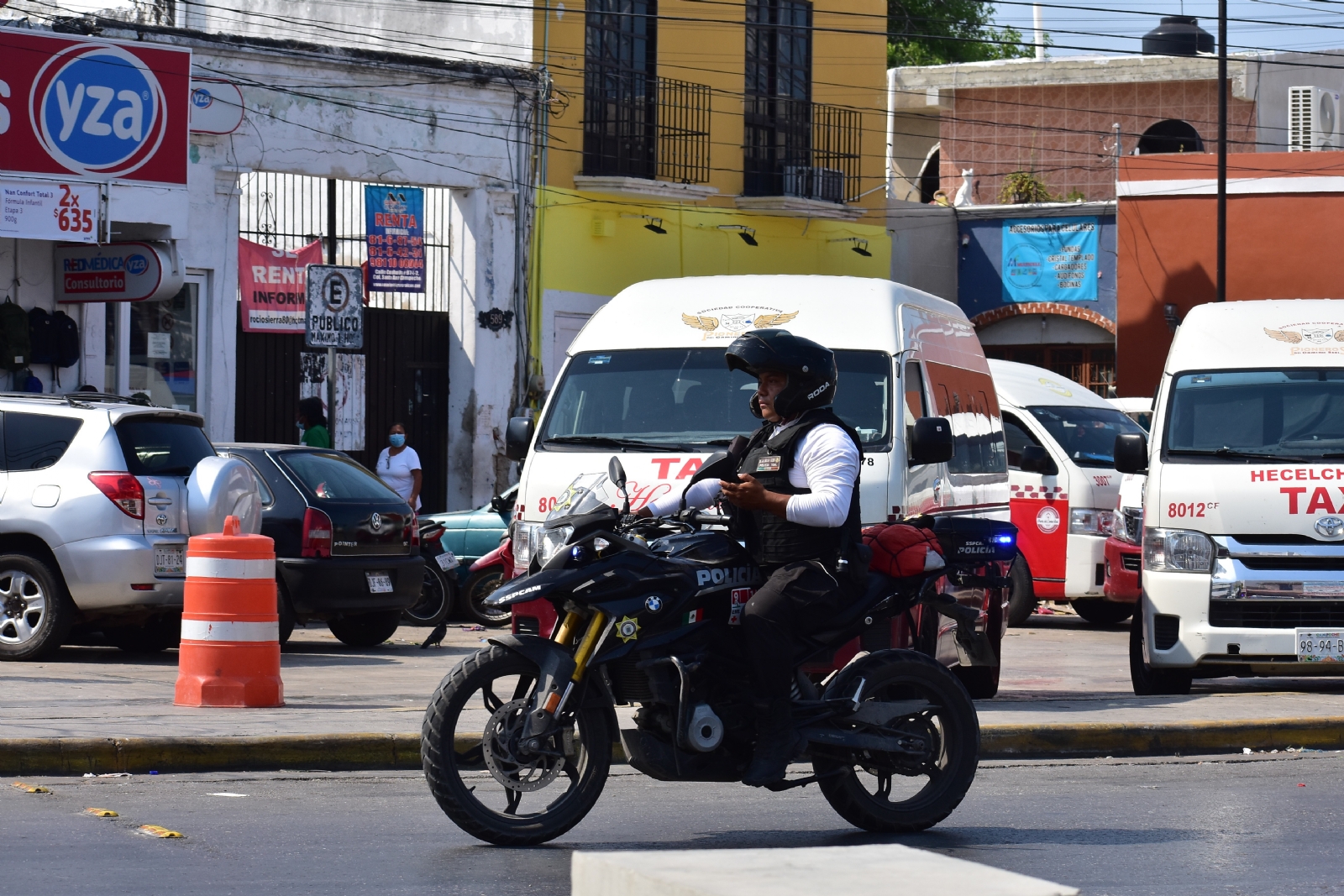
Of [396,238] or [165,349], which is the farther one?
[396,238]

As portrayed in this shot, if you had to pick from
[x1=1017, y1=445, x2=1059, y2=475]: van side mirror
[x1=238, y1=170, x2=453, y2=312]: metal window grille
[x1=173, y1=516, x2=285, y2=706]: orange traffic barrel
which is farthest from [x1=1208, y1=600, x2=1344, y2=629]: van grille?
[x1=238, y1=170, x2=453, y2=312]: metal window grille

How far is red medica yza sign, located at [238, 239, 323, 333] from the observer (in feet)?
77.6

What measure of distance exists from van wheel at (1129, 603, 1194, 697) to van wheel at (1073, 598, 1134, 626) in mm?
6788

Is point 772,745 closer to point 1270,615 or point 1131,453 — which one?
point 1270,615

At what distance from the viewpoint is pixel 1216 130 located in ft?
120

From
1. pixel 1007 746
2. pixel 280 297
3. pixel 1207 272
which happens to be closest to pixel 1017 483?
pixel 1007 746

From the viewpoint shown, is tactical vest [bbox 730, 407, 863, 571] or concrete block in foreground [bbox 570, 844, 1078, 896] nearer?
concrete block in foreground [bbox 570, 844, 1078, 896]

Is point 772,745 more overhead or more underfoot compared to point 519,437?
more underfoot

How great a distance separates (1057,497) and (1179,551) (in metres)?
6.36

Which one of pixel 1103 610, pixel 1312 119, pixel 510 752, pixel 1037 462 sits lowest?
pixel 1103 610

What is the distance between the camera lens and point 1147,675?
39.9ft

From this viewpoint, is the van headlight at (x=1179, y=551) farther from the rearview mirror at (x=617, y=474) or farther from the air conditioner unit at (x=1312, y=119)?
the air conditioner unit at (x=1312, y=119)

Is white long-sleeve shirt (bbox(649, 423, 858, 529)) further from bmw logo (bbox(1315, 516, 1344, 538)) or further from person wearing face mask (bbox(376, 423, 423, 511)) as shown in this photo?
person wearing face mask (bbox(376, 423, 423, 511))

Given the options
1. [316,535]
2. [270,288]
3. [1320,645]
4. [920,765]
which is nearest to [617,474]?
[920,765]
